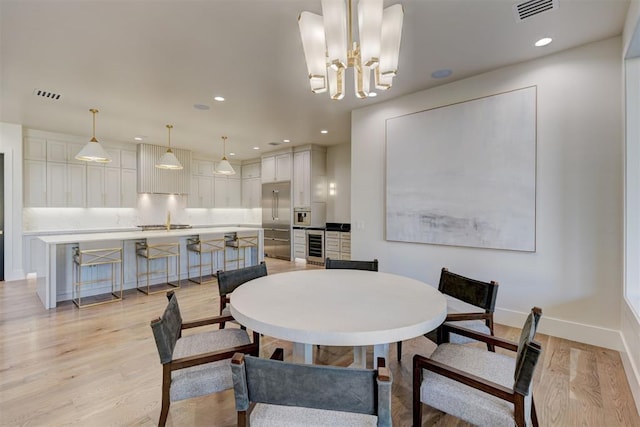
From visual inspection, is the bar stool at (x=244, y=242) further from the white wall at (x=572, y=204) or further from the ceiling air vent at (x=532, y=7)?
the ceiling air vent at (x=532, y=7)

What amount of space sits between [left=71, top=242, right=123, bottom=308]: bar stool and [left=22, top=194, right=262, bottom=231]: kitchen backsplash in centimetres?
260

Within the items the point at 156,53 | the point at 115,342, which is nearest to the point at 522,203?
the point at 156,53

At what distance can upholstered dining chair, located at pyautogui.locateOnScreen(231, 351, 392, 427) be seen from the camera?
900 millimetres

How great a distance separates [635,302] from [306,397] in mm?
2824

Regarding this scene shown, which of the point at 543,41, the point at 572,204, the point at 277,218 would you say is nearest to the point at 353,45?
the point at 543,41

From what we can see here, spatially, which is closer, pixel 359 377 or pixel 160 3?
pixel 359 377

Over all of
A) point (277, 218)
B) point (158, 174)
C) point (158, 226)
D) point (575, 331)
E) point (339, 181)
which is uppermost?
point (158, 174)

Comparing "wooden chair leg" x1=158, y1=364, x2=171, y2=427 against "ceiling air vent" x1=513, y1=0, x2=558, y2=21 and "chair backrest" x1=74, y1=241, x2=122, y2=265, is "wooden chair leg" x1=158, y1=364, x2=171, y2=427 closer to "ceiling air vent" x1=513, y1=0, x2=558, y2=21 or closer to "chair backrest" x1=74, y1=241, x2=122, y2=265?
"ceiling air vent" x1=513, y1=0, x2=558, y2=21

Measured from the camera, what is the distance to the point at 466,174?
3.44 metres

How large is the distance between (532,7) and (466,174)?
161cm

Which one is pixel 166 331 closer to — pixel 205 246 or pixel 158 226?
pixel 205 246

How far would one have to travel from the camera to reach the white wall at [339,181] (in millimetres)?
7008

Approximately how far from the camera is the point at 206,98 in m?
4.09

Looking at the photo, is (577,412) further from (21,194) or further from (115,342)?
(21,194)
